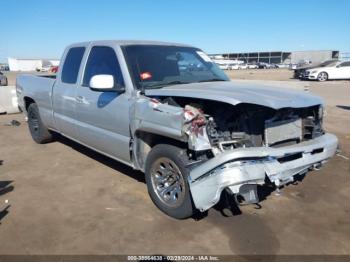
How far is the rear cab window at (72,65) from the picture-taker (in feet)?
18.0

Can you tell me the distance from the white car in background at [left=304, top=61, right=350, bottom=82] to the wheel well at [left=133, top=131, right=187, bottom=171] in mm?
25448

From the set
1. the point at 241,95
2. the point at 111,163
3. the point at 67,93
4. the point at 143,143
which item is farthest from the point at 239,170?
the point at 67,93

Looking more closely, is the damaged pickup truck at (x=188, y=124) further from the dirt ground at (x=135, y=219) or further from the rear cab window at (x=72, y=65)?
the dirt ground at (x=135, y=219)

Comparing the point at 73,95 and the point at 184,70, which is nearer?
the point at 184,70

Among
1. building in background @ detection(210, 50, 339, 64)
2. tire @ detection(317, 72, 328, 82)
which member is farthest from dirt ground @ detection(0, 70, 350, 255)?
building in background @ detection(210, 50, 339, 64)

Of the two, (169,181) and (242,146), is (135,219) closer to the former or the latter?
(169,181)

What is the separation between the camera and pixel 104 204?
14.4 ft

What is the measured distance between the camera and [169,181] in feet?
13.1

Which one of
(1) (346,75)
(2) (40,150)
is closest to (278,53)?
(1) (346,75)

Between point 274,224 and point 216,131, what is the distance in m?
1.23

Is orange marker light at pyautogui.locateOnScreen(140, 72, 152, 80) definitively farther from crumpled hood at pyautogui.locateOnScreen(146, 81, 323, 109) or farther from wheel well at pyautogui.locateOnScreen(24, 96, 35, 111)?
wheel well at pyautogui.locateOnScreen(24, 96, 35, 111)

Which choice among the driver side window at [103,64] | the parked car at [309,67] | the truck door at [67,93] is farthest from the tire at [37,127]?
the parked car at [309,67]

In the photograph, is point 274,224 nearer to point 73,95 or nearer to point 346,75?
point 73,95

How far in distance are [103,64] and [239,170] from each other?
2.61 m
